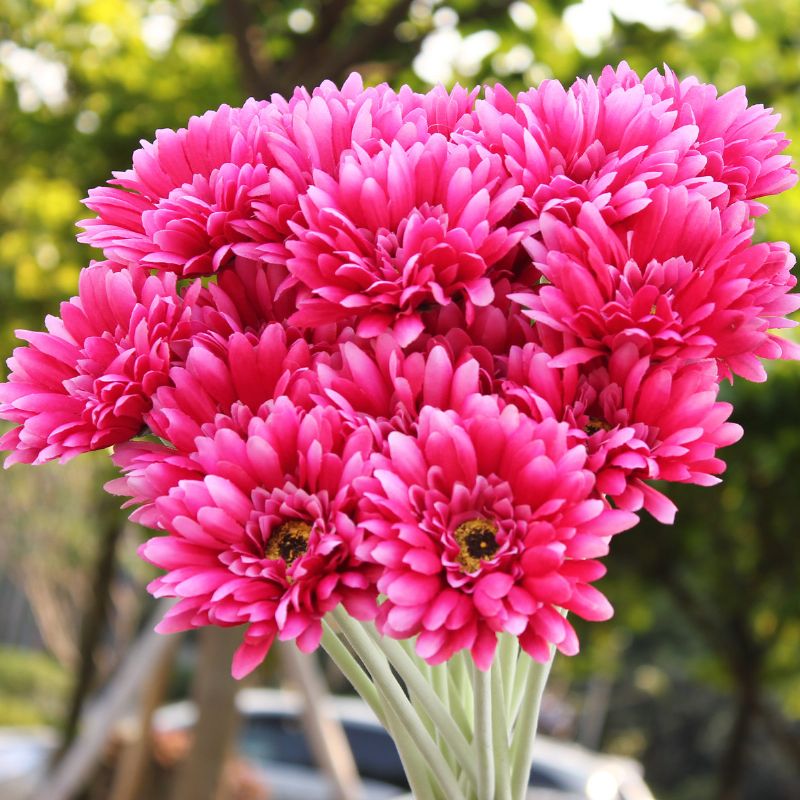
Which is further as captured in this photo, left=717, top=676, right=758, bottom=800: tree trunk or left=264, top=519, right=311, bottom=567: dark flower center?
left=717, top=676, right=758, bottom=800: tree trunk

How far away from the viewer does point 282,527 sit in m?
0.86

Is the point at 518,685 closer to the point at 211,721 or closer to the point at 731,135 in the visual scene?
the point at 731,135

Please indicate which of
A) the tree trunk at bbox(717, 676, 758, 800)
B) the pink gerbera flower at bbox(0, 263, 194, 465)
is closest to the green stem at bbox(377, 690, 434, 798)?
the pink gerbera flower at bbox(0, 263, 194, 465)

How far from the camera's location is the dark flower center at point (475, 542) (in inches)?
32.0

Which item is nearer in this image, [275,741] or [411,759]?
[411,759]

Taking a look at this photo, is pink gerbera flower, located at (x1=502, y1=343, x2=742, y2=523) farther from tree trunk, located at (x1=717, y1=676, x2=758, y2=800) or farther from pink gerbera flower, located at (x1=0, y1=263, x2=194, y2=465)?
tree trunk, located at (x1=717, y1=676, x2=758, y2=800)

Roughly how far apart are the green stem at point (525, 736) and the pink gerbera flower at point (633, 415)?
0.76ft

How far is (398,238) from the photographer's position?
0.93 meters

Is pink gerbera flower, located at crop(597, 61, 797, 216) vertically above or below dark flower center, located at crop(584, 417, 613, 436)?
above

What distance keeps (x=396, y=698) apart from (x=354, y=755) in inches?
269

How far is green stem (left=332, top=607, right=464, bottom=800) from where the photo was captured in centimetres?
94

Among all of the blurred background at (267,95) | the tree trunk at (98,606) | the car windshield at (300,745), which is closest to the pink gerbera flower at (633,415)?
the blurred background at (267,95)

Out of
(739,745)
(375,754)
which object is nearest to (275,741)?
(375,754)

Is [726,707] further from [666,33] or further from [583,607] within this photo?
[583,607]
